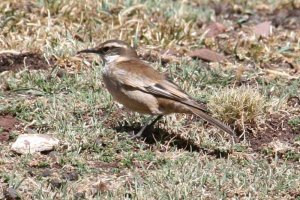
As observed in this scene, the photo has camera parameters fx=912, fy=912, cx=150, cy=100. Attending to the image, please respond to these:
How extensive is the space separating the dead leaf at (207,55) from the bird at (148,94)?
2.04 meters

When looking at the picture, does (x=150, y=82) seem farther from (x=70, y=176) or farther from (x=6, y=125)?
(x=70, y=176)

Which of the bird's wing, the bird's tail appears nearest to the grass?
the bird's tail

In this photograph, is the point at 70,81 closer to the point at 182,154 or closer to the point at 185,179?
the point at 182,154

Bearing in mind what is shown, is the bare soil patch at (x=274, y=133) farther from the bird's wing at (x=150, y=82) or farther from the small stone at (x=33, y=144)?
the small stone at (x=33, y=144)

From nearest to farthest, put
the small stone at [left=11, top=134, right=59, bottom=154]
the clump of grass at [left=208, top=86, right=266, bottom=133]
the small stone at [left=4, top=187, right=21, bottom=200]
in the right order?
the small stone at [left=4, top=187, right=21, bottom=200] → the small stone at [left=11, top=134, right=59, bottom=154] → the clump of grass at [left=208, top=86, right=266, bottom=133]

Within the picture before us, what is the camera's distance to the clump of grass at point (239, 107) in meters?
9.02

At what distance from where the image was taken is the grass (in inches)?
304

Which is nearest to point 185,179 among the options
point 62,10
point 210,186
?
point 210,186

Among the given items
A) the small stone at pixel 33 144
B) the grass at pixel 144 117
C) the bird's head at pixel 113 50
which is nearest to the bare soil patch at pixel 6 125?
the grass at pixel 144 117

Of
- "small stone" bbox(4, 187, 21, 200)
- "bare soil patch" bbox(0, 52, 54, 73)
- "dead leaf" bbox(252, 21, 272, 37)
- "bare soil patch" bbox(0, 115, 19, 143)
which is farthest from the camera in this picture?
"dead leaf" bbox(252, 21, 272, 37)

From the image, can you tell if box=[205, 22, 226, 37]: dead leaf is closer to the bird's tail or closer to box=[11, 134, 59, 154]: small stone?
the bird's tail

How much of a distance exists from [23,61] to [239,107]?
2708 millimetres

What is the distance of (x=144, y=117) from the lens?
9.48 m

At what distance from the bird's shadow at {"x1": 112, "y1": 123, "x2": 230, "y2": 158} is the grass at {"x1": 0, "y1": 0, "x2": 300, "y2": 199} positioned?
13 millimetres
